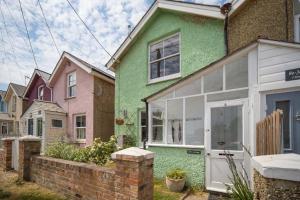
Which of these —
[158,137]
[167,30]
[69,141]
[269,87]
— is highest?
[167,30]

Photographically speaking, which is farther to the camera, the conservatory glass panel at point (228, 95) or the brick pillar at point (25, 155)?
the brick pillar at point (25, 155)

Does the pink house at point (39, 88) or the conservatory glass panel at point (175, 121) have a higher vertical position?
the pink house at point (39, 88)

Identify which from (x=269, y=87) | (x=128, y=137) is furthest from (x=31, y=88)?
(x=269, y=87)

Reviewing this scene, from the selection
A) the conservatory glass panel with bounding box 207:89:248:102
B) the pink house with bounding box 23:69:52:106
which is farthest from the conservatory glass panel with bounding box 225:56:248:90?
the pink house with bounding box 23:69:52:106

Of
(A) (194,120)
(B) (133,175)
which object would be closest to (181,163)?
(A) (194,120)

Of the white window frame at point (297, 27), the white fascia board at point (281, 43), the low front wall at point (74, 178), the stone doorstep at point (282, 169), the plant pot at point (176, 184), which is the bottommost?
the plant pot at point (176, 184)

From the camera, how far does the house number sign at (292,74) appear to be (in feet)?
18.6

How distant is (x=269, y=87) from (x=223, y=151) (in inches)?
83.5

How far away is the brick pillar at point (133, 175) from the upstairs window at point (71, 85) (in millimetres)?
13070

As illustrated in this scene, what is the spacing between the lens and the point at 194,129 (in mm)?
7824

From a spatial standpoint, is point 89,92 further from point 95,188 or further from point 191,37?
point 95,188

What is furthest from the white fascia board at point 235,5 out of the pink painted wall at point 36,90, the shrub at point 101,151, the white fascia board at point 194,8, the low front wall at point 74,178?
the pink painted wall at point 36,90

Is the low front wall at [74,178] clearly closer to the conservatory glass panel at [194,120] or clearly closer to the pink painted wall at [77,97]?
the conservatory glass panel at [194,120]

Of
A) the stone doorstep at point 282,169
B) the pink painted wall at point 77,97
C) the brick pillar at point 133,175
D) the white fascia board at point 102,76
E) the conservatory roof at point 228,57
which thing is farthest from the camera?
the pink painted wall at point 77,97
